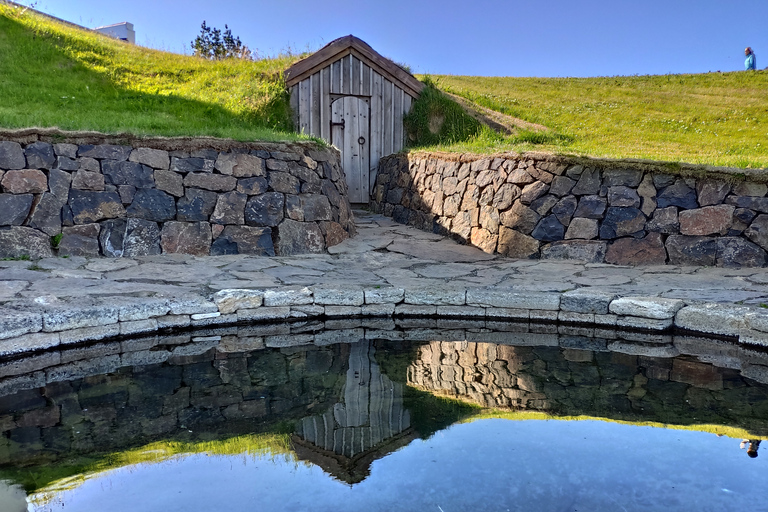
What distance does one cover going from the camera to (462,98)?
542 inches

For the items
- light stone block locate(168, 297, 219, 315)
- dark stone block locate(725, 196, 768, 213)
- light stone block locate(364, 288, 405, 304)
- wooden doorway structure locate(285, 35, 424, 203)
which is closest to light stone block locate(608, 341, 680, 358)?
light stone block locate(364, 288, 405, 304)

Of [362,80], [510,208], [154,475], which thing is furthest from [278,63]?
[154,475]

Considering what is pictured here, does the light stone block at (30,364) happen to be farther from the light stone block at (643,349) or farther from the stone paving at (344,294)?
the light stone block at (643,349)

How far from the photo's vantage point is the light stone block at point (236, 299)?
5.52 metres

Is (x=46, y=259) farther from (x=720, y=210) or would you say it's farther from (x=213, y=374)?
(x=720, y=210)

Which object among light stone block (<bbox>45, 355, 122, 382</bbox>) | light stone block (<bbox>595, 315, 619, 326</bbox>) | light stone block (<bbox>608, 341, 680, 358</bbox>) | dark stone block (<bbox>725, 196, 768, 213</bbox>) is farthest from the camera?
dark stone block (<bbox>725, 196, 768, 213</bbox>)

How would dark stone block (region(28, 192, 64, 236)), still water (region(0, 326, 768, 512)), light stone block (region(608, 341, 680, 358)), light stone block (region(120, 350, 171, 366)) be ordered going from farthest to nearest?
dark stone block (region(28, 192, 64, 236)) < light stone block (region(608, 341, 680, 358)) < light stone block (region(120, 350, 171, 366)) < still water (region(0, 326, 768, 512))

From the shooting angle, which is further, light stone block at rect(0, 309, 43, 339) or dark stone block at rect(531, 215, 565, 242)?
dark stone block at rect(531, 215, 565, 242)

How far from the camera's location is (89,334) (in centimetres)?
491

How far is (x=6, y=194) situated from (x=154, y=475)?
5.55m

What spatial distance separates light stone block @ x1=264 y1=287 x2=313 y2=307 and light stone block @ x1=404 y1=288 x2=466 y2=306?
0.97 m

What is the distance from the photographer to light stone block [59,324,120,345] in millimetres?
4801

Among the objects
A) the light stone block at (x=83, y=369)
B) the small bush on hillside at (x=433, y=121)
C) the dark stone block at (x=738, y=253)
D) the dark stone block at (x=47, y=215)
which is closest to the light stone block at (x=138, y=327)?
the light stone block at (x=83, y=369)

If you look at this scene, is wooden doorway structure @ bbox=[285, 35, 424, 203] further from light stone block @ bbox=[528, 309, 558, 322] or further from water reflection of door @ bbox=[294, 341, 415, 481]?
water reflection of door @ bbox=[294, 341, 415, 481]
